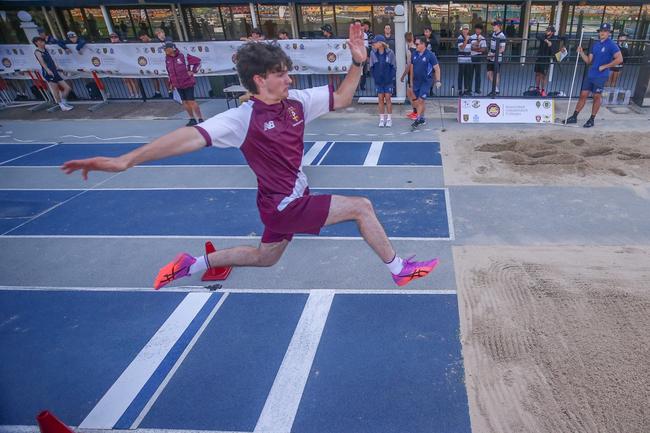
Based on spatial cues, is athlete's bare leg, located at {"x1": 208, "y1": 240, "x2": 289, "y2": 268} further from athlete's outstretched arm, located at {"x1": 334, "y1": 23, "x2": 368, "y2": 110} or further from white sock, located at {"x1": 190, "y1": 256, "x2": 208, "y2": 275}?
athlete's outstretched arm, located at {"x1": 334, "y1": 23, "x2": 368, "y2": 110}

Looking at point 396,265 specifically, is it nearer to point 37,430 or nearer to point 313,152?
point 37,430

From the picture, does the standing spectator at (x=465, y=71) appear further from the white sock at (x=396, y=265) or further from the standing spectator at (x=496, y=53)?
the white sock at (x=396, y=265)

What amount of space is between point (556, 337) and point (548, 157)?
16.8ft

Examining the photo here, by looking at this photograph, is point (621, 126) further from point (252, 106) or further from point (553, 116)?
point (252, 106)

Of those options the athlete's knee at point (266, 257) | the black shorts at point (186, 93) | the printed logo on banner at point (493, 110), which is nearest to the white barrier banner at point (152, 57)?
the black shorts at point (186, 93)

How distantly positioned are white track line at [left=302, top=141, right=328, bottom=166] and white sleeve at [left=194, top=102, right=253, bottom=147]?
553 cm

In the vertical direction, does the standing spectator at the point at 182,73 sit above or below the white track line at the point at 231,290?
above

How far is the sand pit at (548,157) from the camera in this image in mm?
7070

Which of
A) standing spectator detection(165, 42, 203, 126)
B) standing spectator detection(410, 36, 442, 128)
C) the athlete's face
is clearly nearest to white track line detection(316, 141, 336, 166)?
standing spectator detection(410, 36, 442, 128)

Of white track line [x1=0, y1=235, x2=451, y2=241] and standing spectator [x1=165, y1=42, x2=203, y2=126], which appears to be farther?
standing spectator [x1=165, y1=42, x2=203, y2=126]

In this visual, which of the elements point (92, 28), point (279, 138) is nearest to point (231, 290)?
point (279, 138)

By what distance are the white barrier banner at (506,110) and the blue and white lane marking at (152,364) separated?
333 inches

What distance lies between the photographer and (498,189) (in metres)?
6.81

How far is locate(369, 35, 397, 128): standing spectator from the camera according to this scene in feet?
33.0
